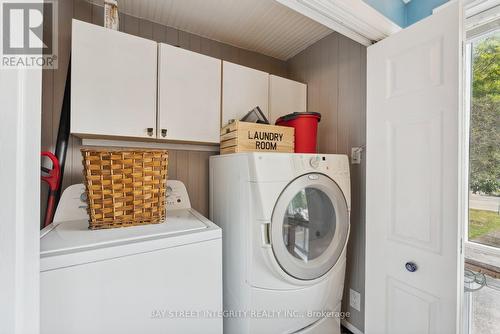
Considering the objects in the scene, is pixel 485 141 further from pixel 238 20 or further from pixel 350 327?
pixel 238 20

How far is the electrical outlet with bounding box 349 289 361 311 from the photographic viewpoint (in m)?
1.65

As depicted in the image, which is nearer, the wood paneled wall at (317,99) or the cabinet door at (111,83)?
the cabinet door at (111,83)

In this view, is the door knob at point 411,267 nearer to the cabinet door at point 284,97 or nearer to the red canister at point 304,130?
the red canister at point 304,130

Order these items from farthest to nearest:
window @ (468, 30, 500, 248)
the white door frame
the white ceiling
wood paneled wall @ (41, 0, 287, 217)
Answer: the white ceiling
wood paneled wall @ (41, 0, 287, 217)
window @ (468, 30, 500, 248)
the white door frame

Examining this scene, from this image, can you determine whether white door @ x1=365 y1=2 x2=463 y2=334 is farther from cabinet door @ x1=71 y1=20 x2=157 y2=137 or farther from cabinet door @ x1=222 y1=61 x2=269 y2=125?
cabinet door @ x1=71 y1=20 x2=157 y2=137

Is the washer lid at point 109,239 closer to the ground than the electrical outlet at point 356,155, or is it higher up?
closer to the ground

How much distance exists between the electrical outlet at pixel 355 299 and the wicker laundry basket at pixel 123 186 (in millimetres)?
1476

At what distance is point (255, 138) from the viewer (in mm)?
1532

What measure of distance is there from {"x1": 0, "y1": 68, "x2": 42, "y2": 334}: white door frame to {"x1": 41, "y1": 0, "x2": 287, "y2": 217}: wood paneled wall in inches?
42.4

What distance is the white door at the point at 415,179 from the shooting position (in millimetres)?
1064

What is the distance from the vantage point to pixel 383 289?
4.53 ft

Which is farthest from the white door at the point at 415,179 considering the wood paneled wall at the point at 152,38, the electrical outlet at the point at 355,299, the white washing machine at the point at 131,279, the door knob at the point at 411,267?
the wood paneled wall at the point at 152,38

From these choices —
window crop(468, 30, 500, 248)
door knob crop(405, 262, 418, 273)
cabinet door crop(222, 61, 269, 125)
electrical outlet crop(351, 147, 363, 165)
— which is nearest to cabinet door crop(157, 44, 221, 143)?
cabinet door crop(222, 61, 269, 125)

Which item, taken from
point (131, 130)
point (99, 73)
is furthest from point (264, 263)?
point (99, 73)
